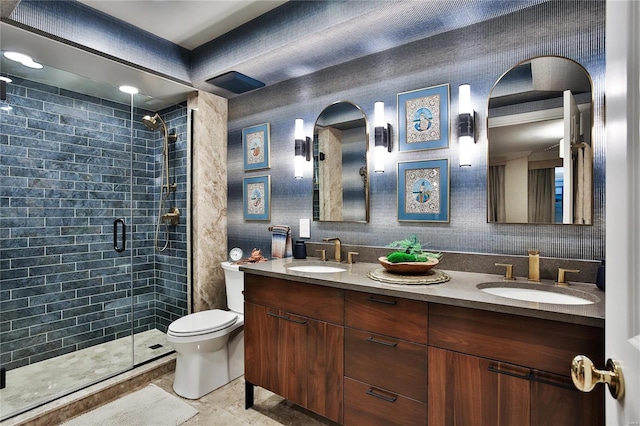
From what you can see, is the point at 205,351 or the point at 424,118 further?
the point at 205,351

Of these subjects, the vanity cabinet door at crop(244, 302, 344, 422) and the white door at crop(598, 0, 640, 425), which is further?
the vanity cabinet door at crop(244, 302, 344, 422)

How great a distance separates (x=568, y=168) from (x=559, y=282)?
0.56 metres

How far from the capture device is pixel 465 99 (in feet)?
5.95

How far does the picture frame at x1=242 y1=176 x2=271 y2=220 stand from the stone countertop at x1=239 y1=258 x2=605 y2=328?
792 mm

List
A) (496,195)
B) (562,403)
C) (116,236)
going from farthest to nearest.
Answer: (116,236), (496,195), (562,403)

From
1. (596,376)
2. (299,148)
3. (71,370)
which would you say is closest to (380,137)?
(299,148)

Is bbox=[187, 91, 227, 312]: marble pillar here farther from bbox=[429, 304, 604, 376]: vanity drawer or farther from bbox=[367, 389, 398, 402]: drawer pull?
bbox=[429, 304, 604, 376]: vanity drawer

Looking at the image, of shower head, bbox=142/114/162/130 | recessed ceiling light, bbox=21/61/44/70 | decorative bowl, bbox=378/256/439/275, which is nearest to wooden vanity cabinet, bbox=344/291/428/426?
decorative bowl, bbox=378/256/439/275

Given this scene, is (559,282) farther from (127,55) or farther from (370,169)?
(127,55)

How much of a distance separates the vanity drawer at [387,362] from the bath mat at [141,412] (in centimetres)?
119

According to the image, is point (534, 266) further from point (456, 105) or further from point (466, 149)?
point (456, 105)

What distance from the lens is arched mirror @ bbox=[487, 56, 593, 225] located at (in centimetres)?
156

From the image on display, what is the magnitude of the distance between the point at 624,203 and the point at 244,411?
7.28 ft

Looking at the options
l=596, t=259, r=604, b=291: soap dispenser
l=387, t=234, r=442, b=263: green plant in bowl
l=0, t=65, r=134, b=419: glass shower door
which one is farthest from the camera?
l=0, t=65, r=134, b=419: glass shower door
